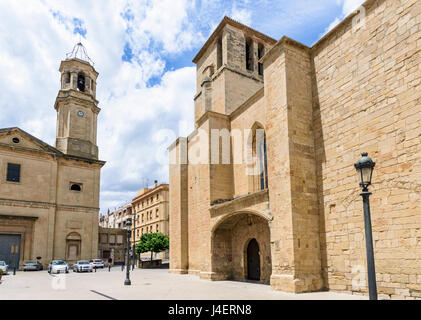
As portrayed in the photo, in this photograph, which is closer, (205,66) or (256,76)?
(256,76)

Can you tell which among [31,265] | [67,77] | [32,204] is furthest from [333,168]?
[67,77]

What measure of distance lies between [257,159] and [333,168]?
587 cm

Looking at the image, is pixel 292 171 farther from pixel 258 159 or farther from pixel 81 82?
pixel 81 82

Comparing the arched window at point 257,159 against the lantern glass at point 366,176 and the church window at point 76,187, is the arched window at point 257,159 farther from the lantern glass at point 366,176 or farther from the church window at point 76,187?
the church window at point 76,187

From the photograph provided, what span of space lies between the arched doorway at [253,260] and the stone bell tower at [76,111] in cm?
2346

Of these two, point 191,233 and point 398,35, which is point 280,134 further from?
point 191,233

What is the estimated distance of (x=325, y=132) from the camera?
11641mm

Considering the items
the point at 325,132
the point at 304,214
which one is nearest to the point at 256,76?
the point at 325,132

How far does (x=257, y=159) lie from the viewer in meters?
16.8

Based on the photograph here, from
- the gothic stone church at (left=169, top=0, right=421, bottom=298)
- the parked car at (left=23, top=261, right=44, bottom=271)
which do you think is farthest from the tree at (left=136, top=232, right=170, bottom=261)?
the gothic stone church at (left=169, top=0, right=421, bottom=298)

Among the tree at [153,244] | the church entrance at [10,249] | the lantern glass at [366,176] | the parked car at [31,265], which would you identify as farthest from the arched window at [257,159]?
the church entrance at [10,249]

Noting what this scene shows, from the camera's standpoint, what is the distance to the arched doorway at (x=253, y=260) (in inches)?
606

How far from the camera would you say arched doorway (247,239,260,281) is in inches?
606
